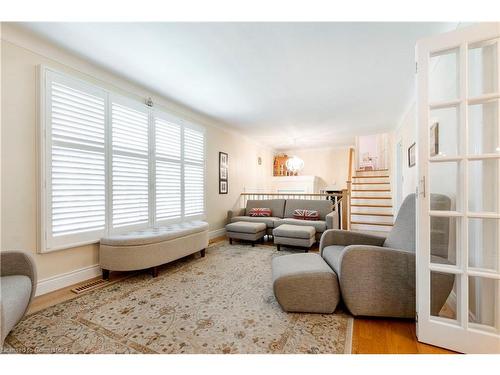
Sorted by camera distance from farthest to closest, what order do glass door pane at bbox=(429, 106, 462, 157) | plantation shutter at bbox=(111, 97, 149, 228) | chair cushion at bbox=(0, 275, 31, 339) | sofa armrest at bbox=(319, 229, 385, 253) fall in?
plantation shutter at bbox=(111, 97, 149, 228) → sofa armrest at bbox=(319, 229, 385, 253) → glass door pane at bbox=(429, 106, 462, 157) → chair cushion at bbox=(0, 275, 31, 339)

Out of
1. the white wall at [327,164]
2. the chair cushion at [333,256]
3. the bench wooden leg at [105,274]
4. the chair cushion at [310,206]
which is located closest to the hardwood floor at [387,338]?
the chair cushion at [333,256]

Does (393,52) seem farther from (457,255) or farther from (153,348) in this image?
(153,348)

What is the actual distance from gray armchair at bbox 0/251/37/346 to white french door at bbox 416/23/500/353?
8.40ft

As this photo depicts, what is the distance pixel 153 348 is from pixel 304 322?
1069mm

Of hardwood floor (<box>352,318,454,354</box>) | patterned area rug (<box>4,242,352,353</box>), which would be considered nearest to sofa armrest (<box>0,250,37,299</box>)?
patterned area rug (<box>4,242,352,353</box>)

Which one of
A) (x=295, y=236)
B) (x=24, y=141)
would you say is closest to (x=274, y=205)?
(x=295, y=236)

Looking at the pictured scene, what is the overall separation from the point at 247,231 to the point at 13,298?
3042 millimetres

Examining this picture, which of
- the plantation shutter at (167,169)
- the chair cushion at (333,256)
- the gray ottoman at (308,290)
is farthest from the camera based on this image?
the plantation shutter at (167,169)

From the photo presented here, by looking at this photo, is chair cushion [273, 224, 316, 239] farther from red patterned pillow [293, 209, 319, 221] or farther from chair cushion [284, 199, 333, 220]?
chair cushion [284, 199, 333, 220]

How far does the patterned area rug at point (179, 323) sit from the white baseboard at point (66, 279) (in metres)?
0.39

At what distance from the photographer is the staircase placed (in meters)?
5.33

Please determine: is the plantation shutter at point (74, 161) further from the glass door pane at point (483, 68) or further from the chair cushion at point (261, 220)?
the glass door pane at point (483, 68)

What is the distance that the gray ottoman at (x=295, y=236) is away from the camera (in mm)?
3609

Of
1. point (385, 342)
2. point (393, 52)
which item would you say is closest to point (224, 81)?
point (393, 52)
